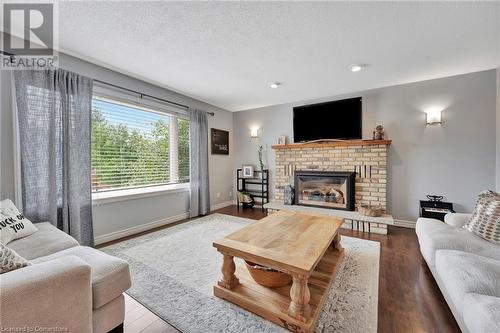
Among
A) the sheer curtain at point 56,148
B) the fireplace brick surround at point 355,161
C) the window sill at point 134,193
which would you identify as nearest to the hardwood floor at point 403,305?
the fireplace brick surround at point 355,161

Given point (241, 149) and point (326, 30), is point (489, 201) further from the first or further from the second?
point (241, 149)

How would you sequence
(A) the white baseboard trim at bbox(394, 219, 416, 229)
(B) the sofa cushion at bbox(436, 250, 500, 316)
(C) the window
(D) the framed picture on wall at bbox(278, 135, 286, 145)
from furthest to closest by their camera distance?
1. (D) the framed picture on wall at bbox(278, 135, 286, 145)
2. (A) the white baseboard trim at bbox(394, 219, 416, 229)
3. (C) the window
4. (B) the sofa cushion at bbox(436, 250, 500, 316)

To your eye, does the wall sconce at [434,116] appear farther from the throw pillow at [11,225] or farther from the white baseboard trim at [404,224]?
the throw pillow at [11,225]

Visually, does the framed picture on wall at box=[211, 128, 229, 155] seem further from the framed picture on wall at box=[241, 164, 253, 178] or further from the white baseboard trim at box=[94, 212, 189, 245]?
Answer: the white baseboard trim at box=[94, 212, 189, 245]

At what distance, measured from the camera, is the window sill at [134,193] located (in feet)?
9.03

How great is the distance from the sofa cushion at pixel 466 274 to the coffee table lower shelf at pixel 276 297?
0.76m

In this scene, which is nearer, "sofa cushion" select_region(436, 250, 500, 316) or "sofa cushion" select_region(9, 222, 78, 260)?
"sofa cushion" select_region(436, 250, 500, 316)

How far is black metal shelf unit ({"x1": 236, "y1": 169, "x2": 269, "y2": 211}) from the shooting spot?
15.5 feet

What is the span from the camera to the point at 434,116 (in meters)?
3.13

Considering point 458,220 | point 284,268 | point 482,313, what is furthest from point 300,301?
point 458,220

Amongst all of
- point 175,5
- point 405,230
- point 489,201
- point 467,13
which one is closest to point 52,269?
point 175,5

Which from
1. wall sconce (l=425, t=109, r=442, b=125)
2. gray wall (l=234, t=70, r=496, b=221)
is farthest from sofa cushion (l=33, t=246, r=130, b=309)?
wall sconce (l=425, t=109, r=442, b=125)

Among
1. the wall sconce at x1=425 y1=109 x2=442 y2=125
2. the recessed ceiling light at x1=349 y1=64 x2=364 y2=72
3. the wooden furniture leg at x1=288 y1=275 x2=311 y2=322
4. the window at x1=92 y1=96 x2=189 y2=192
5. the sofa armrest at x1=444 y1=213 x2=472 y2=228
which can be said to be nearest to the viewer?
the wooden furniture leg at x1=288 y1=275 x2=311 y2=322

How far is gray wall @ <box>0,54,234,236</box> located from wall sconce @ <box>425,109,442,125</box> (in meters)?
3.85
